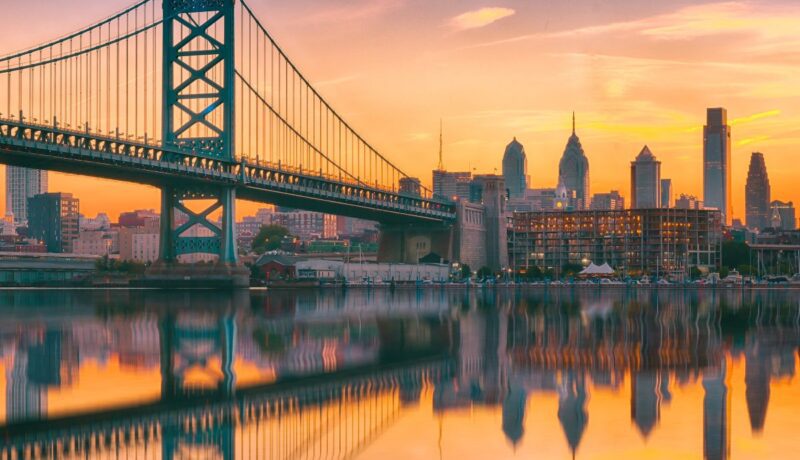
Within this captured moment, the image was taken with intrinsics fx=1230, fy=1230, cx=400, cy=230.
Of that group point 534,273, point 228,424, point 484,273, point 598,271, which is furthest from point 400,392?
point 534,273

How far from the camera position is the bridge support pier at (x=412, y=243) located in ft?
473

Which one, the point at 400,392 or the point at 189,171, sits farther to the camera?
the point at 189,171

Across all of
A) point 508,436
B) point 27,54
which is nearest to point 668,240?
point 27,54

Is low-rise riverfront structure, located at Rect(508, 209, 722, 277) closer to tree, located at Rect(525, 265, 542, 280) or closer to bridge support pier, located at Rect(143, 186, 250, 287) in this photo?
tree, located at Rect(525, 265, 542, 280)

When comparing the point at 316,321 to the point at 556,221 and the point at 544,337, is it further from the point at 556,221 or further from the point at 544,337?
the point at 556,221

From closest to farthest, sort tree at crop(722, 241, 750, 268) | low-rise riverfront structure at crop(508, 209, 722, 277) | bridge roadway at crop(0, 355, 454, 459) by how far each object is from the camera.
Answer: bridge roadway at crop(0, 355, 454, 459) < low-rise riverfront structure at crop(508, 209, 722, 277) < tree at crop(722, 241, 750, 268)

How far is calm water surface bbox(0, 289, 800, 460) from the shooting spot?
20391 mm

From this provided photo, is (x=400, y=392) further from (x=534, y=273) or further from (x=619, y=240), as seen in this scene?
(x=619, y=240)

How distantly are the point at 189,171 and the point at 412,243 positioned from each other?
61235 millimetres

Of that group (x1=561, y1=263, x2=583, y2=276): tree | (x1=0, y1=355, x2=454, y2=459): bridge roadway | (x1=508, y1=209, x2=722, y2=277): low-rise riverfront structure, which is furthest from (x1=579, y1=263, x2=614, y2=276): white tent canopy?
(x1=0, y1=355, x2=454, y2=459): bridge roadway

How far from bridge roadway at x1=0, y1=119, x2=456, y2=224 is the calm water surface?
30696 mm

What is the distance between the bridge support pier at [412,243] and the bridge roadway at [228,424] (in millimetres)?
115992

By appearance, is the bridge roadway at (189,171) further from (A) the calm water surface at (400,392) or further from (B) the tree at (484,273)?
(A) the calm water surface at (400,392)

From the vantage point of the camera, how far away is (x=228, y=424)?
22.3 m
